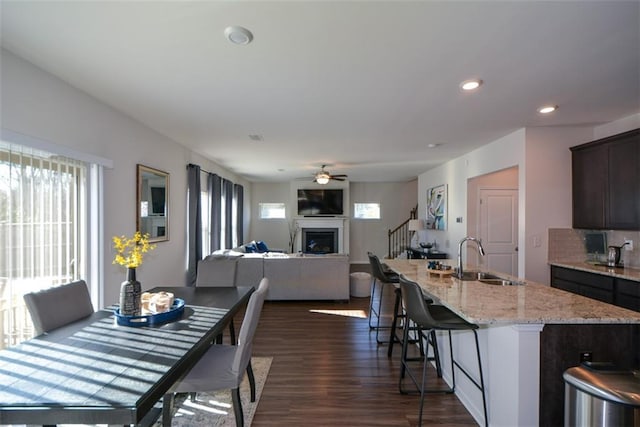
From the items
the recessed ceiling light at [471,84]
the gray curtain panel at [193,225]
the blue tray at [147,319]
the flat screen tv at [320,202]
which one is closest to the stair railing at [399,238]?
the flat screen tv at [320,202]

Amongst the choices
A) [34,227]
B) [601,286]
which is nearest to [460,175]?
[601,286]

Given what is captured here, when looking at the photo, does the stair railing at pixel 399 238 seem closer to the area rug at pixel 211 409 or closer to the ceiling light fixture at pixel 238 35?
the area rug at pixel 211 409

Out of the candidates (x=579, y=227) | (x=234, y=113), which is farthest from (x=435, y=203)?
(x=234, y=113)

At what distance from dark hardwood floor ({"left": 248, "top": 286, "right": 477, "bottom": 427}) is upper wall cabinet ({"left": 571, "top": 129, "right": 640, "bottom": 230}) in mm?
2600

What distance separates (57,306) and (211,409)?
1.29 meters

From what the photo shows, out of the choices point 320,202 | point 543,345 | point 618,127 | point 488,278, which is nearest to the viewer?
point 543,345

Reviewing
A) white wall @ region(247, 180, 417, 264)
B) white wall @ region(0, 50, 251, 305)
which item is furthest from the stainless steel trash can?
white wall @ region(247, 180, 417, 264)

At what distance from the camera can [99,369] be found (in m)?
1.34

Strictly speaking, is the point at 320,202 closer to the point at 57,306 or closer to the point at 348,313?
the point at 348,313

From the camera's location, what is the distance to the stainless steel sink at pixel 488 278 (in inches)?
104

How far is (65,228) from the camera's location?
8.50 feet

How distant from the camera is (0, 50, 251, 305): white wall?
2.17 m

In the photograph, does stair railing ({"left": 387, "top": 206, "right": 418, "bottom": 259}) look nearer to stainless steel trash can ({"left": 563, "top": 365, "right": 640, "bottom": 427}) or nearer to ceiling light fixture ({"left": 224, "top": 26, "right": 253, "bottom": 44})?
stainless steel trash can ({"left": 563, "top": 365, "right": 640, "bottom": 427})

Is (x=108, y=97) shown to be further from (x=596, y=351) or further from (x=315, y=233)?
(x=315, y=233)
